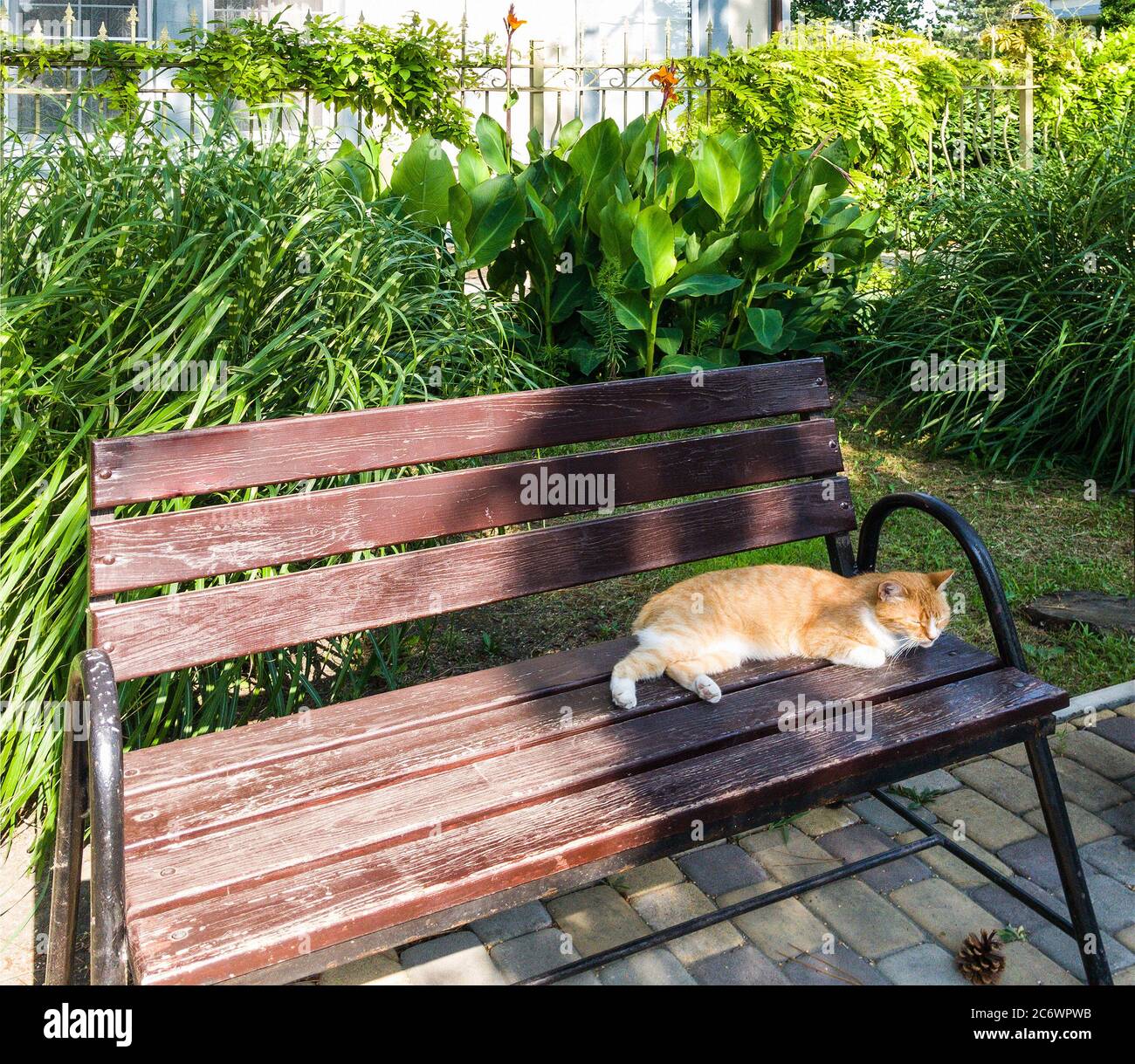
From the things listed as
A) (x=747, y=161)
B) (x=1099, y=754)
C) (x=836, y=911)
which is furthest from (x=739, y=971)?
(x=747, y=161)

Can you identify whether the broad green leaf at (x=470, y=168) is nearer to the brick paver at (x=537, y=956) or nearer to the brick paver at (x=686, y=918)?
the brick paver at (x=686, y=918)

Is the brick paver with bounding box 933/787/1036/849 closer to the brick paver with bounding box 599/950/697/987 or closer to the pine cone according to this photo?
the pine cone

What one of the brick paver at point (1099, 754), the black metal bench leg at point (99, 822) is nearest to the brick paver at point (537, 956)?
the black metal bench leg at point (99, 822)

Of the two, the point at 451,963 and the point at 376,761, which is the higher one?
the point at 376,761

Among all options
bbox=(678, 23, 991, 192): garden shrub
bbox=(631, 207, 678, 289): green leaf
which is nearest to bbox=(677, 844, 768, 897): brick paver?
bbox=(631, 207, 678, 289): green leaf

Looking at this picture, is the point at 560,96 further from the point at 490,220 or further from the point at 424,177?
the point at 424,177

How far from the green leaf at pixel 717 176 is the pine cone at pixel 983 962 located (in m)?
4.43

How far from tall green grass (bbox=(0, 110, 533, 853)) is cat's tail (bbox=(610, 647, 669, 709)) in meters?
1.00

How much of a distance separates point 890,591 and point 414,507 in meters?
1.21

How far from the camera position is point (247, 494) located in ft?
11.1

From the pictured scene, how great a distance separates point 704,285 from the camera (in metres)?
6.12

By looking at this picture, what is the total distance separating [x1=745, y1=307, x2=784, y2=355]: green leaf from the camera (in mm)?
6391

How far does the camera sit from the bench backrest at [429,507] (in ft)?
7.99
